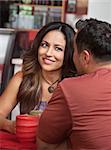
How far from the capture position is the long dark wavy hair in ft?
6.64

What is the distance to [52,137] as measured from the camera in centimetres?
129

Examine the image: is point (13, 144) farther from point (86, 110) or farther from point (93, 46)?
point (93, 46)

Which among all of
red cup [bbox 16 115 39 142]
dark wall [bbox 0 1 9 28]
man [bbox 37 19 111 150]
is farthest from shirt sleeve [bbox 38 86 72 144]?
dark wall [bbox 0 1 9 28]

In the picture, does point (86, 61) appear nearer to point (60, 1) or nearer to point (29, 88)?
point (29, 88)

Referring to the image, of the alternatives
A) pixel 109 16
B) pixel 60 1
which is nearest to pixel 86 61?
pixel 109 16

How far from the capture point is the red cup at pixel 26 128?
4.71ft

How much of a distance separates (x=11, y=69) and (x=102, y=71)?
158cm

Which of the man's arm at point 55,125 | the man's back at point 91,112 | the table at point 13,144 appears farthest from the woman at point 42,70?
the man's back at point 91,112

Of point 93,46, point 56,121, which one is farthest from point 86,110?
point 93,46

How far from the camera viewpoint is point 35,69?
210 centimetres

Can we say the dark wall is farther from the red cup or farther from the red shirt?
the red shirt

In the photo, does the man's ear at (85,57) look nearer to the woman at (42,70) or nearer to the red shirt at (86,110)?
the red shirt at (86,110)

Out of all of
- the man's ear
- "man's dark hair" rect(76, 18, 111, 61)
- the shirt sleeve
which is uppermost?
"man's dark hair" rect(76, 18, 111, 61)

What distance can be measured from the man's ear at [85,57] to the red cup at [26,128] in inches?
13.3
